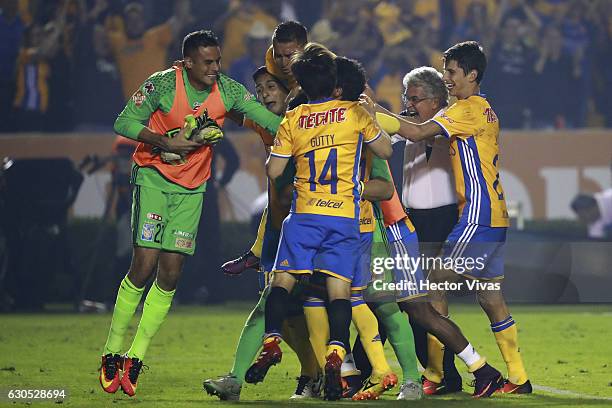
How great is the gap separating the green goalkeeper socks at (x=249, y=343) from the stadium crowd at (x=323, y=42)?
34.0 ft

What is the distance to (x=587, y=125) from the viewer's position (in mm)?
18172

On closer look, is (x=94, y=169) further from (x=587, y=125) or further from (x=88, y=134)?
(x=587, y=125)

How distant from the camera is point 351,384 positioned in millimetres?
7801

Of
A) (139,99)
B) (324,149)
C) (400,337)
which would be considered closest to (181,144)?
(139,99)

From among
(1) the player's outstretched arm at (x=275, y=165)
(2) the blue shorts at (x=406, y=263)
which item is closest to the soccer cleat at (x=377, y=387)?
(2) the blue shorts at (x=406, y=263)

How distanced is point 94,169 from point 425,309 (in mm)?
9620

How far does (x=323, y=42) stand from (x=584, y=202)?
3.96m

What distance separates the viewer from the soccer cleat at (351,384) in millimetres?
7723

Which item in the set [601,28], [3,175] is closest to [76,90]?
[3,175]

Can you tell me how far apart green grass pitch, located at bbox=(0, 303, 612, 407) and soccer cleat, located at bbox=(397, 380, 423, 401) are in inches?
3.9

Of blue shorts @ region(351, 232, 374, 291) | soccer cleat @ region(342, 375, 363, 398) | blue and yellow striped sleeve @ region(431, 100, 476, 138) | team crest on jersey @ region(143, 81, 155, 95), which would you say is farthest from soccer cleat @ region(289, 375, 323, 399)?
team crest on jersey @ region(143, 81, 155, 95)

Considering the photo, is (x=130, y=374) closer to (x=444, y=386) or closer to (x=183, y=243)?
(x=183, y=243)

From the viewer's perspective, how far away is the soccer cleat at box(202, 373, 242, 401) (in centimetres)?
734

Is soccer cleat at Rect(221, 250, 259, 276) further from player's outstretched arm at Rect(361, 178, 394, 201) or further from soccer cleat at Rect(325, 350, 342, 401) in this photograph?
soccer cleat at Rect(325, 350, 342, 401)
